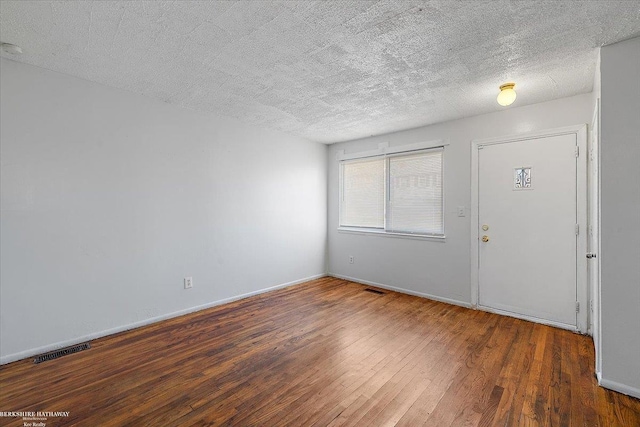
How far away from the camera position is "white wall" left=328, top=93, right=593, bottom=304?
3168 millimetres

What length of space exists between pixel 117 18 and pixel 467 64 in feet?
8.64

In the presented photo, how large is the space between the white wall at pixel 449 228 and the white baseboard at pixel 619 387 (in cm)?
164

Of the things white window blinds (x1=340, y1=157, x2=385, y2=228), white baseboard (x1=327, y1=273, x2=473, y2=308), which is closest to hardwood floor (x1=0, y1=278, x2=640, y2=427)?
white baseboard (x1=327, y1=273, x2=473, y2=308)

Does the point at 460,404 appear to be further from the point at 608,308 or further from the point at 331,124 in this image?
the point at 331,124

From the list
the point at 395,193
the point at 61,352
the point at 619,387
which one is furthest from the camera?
the point at 395,193

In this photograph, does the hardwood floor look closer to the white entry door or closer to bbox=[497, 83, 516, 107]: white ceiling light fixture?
the white entry door

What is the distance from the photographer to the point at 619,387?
78.3 inches

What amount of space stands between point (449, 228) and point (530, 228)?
0.90 metres

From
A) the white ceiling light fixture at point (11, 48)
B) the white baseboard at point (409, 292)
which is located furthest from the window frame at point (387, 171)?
the white ceiling light fixture at point (11, 48)

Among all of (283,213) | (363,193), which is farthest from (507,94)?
(283,213)

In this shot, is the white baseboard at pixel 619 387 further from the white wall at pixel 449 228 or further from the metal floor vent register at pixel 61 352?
the metal floor vent register at pixel 61 352

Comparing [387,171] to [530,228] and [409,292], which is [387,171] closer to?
[409,292]

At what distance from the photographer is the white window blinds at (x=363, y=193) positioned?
474cm

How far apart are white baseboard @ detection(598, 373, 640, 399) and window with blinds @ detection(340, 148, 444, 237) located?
2179mm
